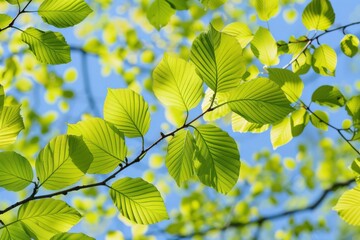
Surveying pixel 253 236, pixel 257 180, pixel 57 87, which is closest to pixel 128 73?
pixel 57 87

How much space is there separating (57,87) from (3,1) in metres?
2.48

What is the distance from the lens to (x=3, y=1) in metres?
0.78

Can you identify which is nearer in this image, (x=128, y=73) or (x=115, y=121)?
(x=115, y=121)

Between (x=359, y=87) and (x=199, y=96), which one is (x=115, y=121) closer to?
(x=199, y=96)

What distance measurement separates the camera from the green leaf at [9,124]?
58 cm

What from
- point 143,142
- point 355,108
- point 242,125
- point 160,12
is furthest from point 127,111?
point 355,108

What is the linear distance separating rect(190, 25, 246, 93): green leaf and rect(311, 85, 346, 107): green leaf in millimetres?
359

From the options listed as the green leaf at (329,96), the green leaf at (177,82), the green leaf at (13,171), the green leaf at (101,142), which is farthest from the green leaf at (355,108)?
the green leaf at (13,171)

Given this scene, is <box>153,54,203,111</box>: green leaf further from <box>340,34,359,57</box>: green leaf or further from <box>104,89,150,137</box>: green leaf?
<box>340,34,359,57</box>: green leaf

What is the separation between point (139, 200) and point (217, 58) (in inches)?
9.4

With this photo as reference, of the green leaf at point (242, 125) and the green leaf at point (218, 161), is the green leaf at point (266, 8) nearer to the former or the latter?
the green leaf at point (242, 125)

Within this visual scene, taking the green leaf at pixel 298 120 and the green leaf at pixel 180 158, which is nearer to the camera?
the green leaf at pixel 180 158

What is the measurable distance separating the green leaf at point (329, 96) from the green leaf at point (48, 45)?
522mm

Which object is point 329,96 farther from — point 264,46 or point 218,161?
point 218,161
